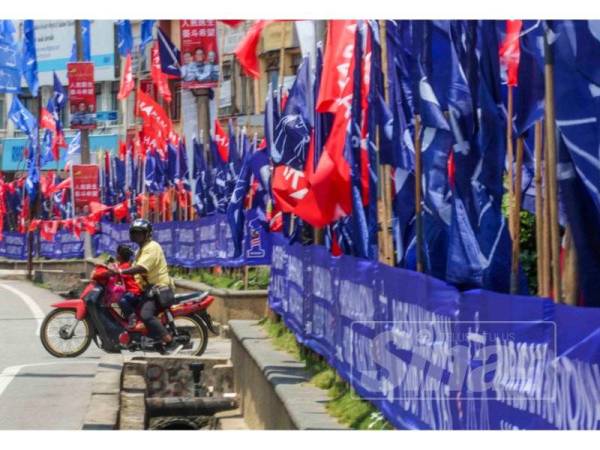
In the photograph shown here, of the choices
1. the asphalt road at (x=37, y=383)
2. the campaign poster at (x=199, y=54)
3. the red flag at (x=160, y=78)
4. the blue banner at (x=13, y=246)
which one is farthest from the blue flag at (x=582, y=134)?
the blue banner at (x=13, y=246)

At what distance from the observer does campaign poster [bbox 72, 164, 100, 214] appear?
28.4 m

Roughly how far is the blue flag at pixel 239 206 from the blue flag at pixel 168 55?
221 inches

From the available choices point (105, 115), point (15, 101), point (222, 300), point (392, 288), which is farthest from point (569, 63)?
point (15, 101)

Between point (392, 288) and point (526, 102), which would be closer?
point (526, 102)

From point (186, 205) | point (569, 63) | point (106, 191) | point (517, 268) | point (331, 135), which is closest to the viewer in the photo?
point (569, 63)

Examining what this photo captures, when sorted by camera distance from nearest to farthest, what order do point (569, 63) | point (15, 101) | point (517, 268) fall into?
1. point (569, 63)
2. point (517, 268)
3. point (15, 101)

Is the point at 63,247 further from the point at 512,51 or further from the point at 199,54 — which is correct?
the point at 512,51

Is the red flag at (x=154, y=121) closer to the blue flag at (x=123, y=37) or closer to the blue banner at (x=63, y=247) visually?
the blue flag at (x=123, y=37)

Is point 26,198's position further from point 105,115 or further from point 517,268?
point 517,268

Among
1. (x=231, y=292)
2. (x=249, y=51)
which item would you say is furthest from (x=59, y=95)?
(x=249, y=51)

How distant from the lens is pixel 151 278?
651 inches

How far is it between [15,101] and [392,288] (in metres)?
29.8

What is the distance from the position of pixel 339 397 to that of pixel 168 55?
55.1 ft

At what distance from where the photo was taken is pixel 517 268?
7.72 meters
